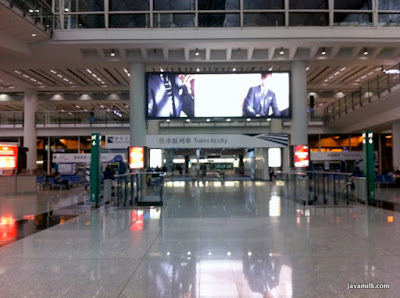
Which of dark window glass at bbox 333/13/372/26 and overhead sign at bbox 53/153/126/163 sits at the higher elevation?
dark window glass at bbox 333/13/372/26

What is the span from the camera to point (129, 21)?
18.2m

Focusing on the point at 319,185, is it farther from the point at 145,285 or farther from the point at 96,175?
the point at 145,285

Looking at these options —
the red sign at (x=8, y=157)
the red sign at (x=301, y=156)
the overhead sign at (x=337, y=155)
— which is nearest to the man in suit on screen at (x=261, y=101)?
the red sign at (x=301, y=156)

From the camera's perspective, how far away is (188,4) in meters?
18.8

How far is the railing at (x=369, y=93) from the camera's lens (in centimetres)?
1739

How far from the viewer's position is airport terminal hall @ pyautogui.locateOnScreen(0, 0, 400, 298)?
501 centimetres

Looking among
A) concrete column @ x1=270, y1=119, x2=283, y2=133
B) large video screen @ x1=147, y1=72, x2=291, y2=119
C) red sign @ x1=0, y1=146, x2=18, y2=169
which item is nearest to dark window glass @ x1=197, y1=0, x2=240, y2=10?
large video screen @ x1=147, y1=72, x2=291, y2=119

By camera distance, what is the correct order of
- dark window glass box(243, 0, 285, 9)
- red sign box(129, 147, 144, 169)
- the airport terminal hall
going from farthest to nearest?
red sign box(129, 147, 144, 169) → dark window glass box(243, 0, 285, 9) → the airport terminal hall

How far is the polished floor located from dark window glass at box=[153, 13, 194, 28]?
36.4ft

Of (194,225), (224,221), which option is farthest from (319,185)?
(194,225)

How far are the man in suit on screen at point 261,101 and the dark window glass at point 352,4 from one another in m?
4.67

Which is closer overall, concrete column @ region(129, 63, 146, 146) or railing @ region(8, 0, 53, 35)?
railing @ region(8, 0, 53, 35)

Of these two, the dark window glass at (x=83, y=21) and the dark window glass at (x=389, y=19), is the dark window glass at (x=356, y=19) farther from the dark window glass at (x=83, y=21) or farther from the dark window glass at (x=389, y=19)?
the dark window glass at (x=83, y=21)

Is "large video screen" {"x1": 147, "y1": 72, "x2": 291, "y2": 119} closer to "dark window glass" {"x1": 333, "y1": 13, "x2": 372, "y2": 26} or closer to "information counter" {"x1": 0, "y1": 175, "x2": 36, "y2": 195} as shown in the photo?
"dark window glass" {"x1": 333, "y1": 13, "x2": 372, "y2": 26}
